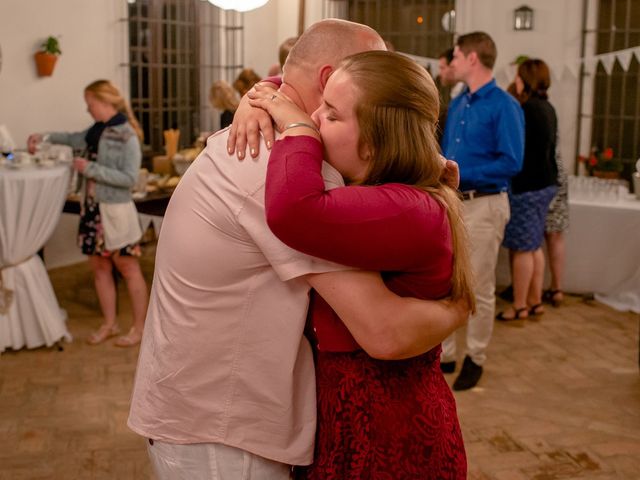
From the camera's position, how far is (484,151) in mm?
4207

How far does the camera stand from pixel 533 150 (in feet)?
17.8

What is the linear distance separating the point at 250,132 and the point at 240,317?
29cm

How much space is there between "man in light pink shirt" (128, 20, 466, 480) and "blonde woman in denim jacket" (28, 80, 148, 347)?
3.31 meters

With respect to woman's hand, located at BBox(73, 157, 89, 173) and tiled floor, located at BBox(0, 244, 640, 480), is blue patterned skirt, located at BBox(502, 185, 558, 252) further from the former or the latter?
woman's hand, located at BBox(73, 157, 89, 173)

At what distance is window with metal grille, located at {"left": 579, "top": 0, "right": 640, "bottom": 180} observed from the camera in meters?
8.34

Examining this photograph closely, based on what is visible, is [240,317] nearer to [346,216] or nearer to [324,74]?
[346,216]

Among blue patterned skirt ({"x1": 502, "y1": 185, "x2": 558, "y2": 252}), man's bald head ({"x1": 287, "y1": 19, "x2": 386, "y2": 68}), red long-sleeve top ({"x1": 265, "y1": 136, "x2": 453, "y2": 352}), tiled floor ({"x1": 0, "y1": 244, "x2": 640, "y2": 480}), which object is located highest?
man's bald head ({"x1": 287, "y1": 19, "x2": 386, "y2": 68})

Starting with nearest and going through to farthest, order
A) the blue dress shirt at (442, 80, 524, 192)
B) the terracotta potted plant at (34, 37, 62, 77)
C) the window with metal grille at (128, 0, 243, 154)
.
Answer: the blue dress shirt at (442, 80, 524, 192)
the terracotta potted plant at (34, 37, 62, 77)
the window with metal grille at (128, 0, 243, 154)

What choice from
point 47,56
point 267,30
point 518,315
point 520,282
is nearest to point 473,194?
point 520,282

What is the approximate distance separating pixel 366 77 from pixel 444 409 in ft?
1.91

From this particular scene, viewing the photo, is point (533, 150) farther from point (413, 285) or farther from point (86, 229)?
point (413, 285)

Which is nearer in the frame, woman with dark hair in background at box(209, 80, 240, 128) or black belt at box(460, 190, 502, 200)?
black belt at box(460, 190, 502, 200)

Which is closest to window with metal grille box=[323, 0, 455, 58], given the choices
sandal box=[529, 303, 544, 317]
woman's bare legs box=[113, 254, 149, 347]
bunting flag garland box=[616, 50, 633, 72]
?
bunting flag garland box=[616, 50, 633, 72]

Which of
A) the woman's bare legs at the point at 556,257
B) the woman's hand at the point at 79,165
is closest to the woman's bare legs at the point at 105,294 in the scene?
the woman's hand at the point at 79,165
